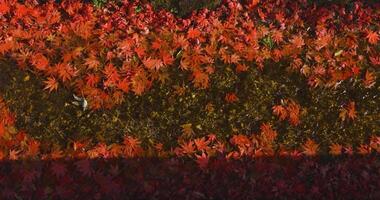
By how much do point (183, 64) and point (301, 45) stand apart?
5.94 ft

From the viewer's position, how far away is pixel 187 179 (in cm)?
504

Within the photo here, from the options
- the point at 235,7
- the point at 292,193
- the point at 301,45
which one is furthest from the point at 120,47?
the point at 292,193

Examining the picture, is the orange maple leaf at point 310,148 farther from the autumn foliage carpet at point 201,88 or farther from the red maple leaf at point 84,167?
the red maple leaf at point 84,167

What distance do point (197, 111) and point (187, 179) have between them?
1040 mm

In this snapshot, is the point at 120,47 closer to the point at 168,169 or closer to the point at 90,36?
the point at 90,36

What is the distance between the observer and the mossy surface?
5496 mm

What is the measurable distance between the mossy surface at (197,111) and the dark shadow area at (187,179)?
37 cm

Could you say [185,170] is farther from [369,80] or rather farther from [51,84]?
[369,80]

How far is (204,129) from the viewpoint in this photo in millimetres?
5574

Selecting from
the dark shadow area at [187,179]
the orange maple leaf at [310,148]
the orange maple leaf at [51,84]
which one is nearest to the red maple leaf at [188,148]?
the dark shadow area at [187,179]

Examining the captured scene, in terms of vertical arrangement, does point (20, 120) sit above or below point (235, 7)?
below

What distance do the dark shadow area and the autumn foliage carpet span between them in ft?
0.04

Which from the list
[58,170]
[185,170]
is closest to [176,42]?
[185,170]

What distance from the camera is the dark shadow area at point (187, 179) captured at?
4.89 m
